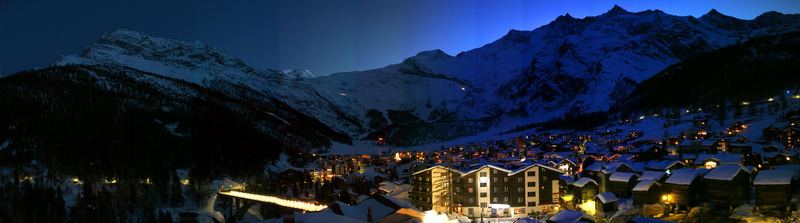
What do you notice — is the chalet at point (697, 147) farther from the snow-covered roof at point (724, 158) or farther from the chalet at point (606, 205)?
the chalet at point (606, 205)

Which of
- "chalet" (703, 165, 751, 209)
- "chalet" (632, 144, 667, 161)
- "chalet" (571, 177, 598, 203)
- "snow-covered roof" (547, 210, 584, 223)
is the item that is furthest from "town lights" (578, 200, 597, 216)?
"chalet" (632, 144, 667, 161)

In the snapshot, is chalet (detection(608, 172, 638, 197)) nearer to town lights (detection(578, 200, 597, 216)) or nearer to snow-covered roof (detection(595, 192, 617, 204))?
town lights (detection(578, 200, 597, 216))

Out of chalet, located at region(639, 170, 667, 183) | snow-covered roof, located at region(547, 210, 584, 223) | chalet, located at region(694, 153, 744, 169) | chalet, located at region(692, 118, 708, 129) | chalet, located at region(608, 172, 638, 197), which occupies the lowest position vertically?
snow-covered roof, located at region(547, 210, 584, 223)

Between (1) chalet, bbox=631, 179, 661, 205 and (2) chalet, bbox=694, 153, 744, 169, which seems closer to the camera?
(1) chalet, bbox=631, 179, 661, 205

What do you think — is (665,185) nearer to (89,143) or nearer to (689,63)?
(89,143)

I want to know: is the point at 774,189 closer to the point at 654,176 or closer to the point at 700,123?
the point at 654,176

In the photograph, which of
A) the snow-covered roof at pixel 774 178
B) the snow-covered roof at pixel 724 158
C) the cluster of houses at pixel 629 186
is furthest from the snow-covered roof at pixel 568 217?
the snow-covered roof at pixel 724 158

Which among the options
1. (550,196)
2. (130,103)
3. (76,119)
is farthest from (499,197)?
(130,103)
